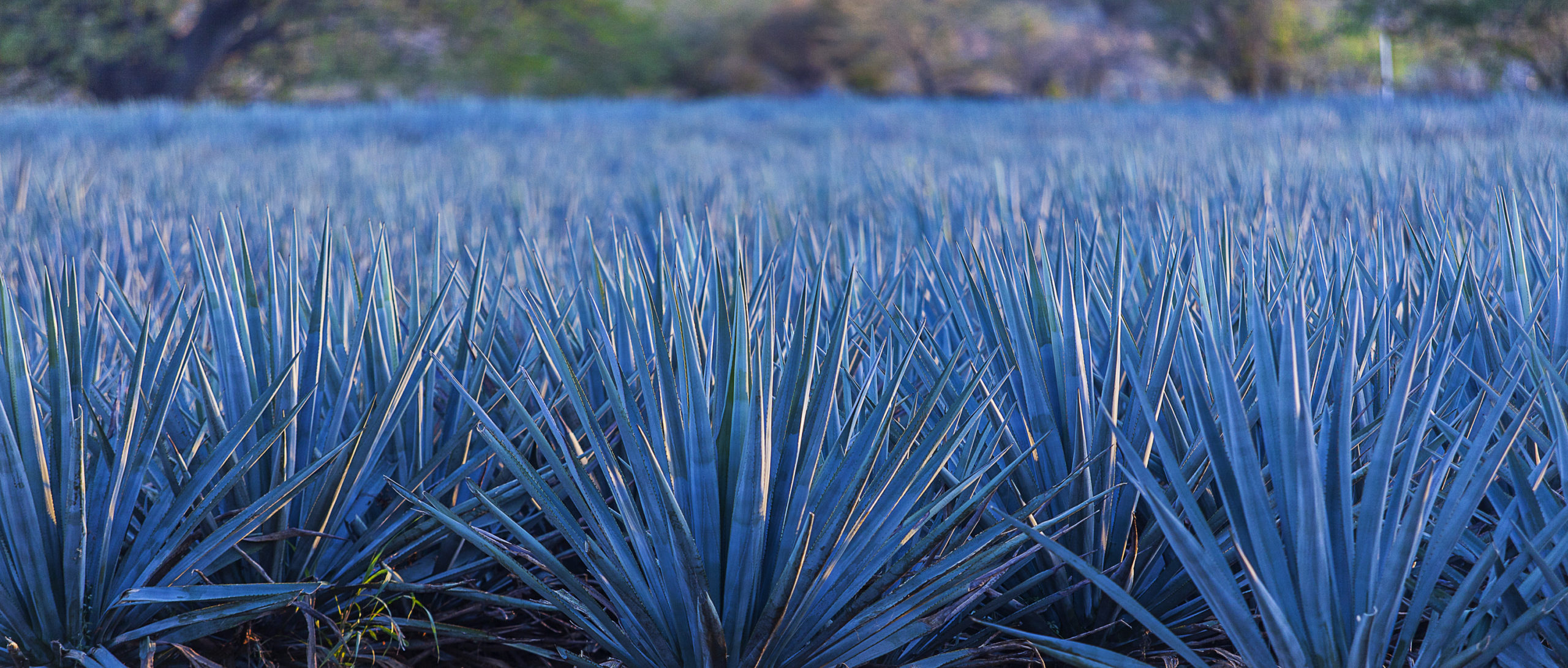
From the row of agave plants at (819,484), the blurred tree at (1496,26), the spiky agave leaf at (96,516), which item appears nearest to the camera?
the row of agave plants at (819,484)

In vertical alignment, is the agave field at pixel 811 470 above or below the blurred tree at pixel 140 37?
below

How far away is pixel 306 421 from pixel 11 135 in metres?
7.25

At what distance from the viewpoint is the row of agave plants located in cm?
70

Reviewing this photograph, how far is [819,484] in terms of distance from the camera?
854 mm

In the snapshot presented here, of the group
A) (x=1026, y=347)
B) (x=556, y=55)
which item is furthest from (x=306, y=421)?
(x=556, y=55)

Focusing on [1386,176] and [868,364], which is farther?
[1386,176]

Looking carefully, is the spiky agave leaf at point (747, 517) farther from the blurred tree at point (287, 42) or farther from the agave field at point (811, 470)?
the blurred tree at point (287, 42)

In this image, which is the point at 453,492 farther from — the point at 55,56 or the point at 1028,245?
the point at 55,56

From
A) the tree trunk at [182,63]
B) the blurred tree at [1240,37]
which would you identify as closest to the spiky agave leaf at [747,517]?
the blurred tree at [1240,37]

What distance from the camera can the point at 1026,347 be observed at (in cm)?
97

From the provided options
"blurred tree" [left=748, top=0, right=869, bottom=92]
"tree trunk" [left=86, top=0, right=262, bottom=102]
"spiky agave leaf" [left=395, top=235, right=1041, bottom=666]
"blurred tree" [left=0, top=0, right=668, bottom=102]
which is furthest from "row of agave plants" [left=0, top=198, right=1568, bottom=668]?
"blurred tree" [left=748, top=0, right=869, bottom=92]

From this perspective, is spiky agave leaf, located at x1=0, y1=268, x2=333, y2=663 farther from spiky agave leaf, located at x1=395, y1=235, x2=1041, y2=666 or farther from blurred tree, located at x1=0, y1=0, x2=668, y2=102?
blurred tree, located at x1=0, y1=0, x2=668, y2=102

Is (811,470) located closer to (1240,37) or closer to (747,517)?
(747,517)

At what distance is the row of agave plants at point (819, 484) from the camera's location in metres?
0.70
